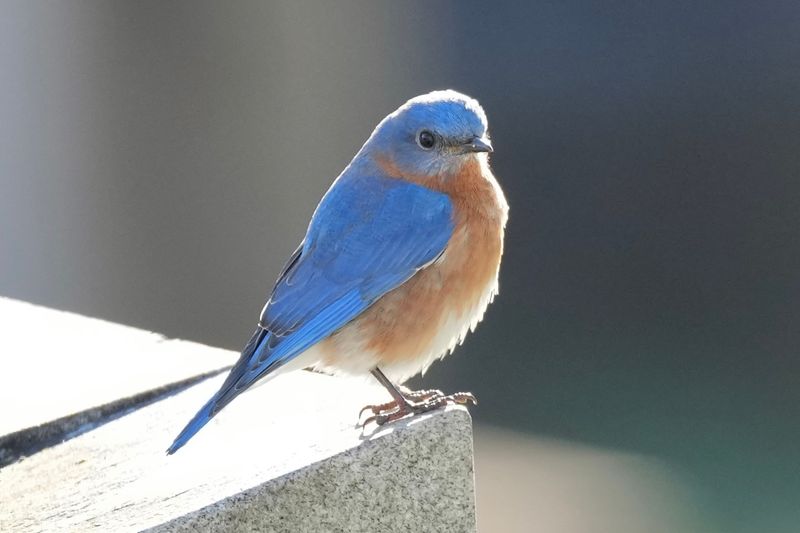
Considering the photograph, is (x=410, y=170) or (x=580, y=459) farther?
(x=580, y=459)

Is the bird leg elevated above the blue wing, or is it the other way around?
the blue wing

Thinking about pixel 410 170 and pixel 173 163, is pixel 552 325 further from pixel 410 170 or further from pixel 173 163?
pixel 410 170

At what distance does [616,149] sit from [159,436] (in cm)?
487

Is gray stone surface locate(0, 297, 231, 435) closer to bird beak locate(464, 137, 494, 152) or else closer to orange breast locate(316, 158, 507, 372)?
orange breast locate(316, 158, 507, 372)

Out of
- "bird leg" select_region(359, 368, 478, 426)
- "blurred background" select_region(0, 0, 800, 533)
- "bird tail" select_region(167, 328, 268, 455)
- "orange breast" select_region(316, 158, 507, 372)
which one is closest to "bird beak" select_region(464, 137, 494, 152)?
"orange breast" select_region(316, 158, 507, 372)

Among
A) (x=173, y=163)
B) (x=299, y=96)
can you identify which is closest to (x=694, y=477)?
(x=299, y=96)

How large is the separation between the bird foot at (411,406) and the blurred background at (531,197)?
134 inches

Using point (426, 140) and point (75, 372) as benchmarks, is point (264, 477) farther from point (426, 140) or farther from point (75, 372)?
point (75, 372)

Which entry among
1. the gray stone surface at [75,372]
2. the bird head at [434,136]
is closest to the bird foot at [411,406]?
the bird head at [434,136]

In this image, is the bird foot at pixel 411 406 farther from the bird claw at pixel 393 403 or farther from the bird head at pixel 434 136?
the bird head at pixel 434 136

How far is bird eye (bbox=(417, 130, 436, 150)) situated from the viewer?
3.54m

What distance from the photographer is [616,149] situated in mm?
7762

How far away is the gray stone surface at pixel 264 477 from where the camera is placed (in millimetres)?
2693

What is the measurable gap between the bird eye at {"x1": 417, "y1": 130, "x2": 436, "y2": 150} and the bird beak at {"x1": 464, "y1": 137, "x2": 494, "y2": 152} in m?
0.10
